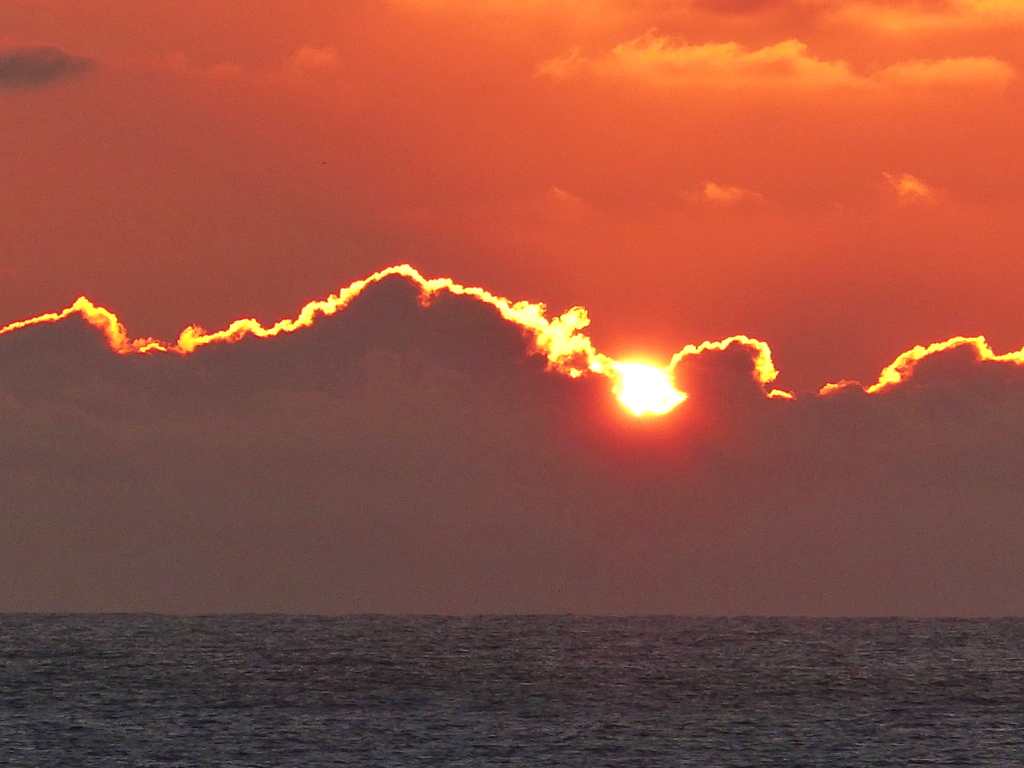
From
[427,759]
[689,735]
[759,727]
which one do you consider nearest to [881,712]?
[759,727]

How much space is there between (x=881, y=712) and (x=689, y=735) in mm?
40137

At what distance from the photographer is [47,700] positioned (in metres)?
194

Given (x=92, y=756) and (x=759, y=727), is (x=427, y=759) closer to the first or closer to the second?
(x=92, y=756)

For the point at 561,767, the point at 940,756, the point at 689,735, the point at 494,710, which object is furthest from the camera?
the point at 494,710

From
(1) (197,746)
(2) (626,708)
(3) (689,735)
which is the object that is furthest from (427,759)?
(2) (626,708)

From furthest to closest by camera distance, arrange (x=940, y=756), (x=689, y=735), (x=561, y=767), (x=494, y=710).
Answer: (x=494, y=710)
(x=689, y=735)
(x=940, y=756)
(x=561, y=767)

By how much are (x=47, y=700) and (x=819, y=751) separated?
92707mm

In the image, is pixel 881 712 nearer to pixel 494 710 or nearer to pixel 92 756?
pixel 494 710

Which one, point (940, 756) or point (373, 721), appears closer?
point (940, 756)

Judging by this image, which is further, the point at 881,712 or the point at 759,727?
the point at 881,712

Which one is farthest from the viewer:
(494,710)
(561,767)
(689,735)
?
(494,710)

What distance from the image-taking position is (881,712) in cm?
19425

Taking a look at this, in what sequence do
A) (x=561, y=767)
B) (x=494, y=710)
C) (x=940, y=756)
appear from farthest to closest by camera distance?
(x=494, y=710)
(x=940, y=756)
(x=561, y=767)

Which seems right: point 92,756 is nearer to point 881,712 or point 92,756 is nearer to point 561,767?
point 561,767
